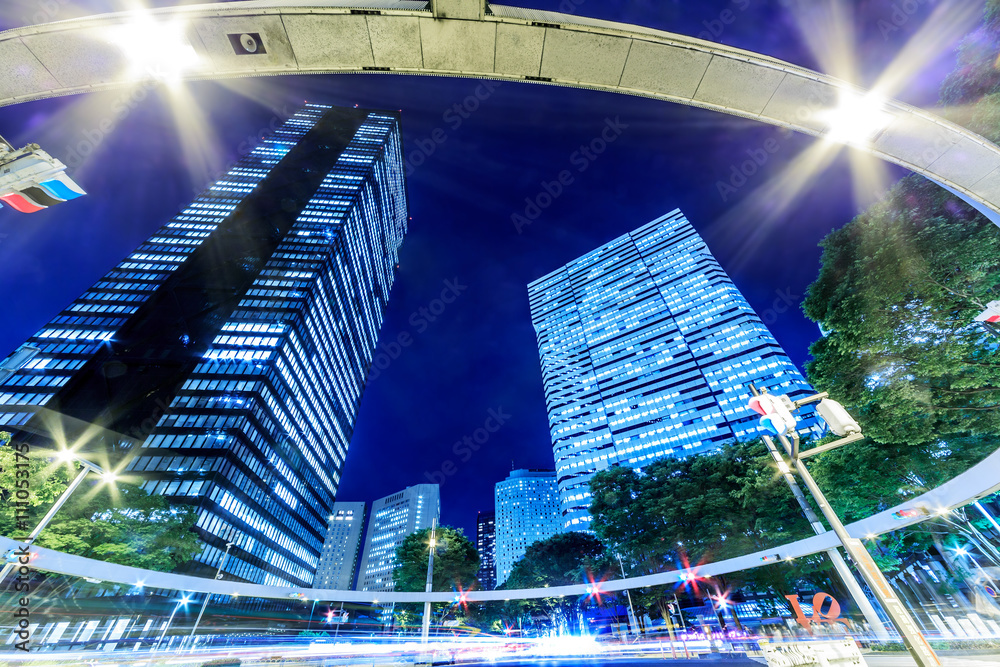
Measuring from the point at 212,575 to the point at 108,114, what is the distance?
1790 inches

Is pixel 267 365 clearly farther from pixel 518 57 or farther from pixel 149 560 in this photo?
pixel 518 57

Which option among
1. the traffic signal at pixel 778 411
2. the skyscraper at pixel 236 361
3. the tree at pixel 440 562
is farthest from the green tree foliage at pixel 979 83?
the skyscraper at pixel 236 361

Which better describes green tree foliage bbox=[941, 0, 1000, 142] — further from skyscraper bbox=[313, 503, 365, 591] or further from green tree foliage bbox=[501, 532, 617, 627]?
skyscraper bbox=[313, 503, 365, 591]

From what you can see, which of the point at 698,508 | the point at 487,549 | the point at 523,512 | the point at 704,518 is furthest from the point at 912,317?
the point at 487,549

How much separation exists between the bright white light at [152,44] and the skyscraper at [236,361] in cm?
5152

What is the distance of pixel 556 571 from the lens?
1539 inches

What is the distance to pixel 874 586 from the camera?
374cm

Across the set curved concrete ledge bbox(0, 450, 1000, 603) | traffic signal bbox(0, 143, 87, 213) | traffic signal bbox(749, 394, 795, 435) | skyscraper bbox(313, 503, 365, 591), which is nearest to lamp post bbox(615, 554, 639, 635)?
curved concrete ledge bbox(0, 450, 1000, 603)

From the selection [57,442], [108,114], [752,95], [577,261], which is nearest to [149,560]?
[108,114]

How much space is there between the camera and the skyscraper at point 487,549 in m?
167

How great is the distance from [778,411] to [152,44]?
7.47 m

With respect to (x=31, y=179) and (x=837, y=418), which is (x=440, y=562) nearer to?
(x=837, y=418)

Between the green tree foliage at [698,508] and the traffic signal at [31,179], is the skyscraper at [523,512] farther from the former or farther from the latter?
the traffic signal at [31,179]

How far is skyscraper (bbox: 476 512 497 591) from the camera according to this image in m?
167
